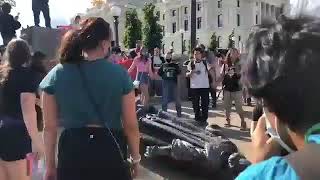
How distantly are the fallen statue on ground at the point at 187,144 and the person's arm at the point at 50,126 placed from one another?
1891 mm

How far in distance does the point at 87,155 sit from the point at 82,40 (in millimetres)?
675

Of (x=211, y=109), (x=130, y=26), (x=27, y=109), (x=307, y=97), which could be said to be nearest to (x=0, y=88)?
(x=27, y=109)

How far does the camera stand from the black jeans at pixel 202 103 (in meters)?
11.5

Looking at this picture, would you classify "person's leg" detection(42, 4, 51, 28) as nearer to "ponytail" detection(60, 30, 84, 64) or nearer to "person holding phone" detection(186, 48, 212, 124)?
"person holding phone" detection(186, 48, 212, 124)

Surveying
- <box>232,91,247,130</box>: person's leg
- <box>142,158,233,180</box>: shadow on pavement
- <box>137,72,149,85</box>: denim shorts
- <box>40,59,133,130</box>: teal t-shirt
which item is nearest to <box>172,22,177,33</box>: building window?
<box>137,72,149,85</box>: denim shorts

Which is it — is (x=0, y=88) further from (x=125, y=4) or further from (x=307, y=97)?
(x=125, y=4)

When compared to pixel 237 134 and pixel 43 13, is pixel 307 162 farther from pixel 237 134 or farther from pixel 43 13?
pixel 43 13

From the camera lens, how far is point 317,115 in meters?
1.57

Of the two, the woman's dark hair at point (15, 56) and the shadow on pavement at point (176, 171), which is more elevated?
the woman's dark hair at point (15, 56)

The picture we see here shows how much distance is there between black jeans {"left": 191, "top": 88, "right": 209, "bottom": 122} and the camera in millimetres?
11453

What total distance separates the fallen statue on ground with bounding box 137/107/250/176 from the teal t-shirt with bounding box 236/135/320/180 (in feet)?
11.7

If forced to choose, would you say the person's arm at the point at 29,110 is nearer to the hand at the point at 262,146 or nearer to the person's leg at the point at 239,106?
the hand at the point at 262,146

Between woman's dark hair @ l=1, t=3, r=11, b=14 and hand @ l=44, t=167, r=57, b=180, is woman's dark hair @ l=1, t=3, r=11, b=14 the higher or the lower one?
the higher one

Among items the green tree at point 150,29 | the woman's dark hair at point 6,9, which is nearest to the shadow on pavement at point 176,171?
the woman's dark hair at point 6,9
